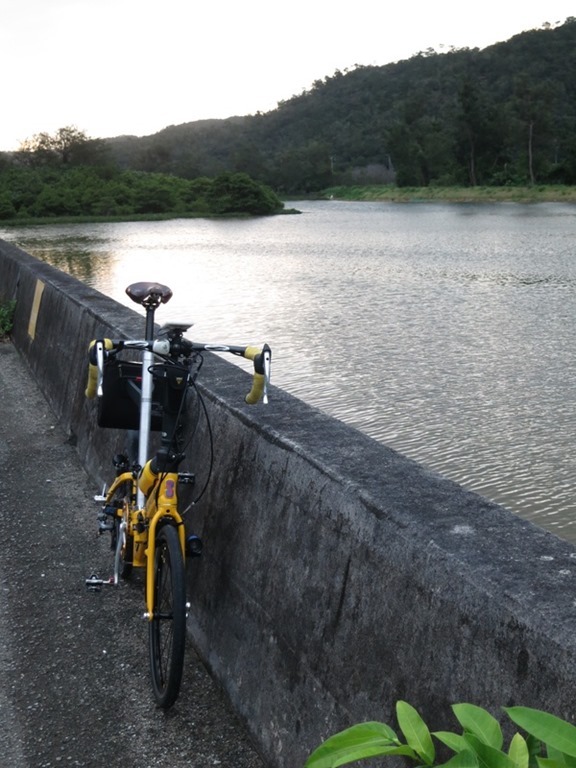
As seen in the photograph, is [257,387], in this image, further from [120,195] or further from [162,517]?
[120,195]

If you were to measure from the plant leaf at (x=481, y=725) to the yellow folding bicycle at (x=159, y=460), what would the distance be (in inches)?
75.0

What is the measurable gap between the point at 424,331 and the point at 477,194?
3035 inches

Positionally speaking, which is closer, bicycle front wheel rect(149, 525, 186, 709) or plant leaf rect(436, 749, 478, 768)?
plant leaf rect(436, 749, 478, 768)

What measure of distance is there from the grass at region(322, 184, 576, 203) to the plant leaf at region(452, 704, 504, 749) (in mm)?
77830

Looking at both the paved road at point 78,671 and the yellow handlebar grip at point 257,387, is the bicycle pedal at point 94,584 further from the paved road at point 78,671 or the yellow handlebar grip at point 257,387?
the yellow handlebar grip at point 257,387

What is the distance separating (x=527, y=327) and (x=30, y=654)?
13.1 metres

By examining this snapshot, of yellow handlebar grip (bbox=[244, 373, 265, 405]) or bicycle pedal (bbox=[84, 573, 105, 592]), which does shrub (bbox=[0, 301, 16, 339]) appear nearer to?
bicycle pedal (bbox=[84, 573, 105, 592])

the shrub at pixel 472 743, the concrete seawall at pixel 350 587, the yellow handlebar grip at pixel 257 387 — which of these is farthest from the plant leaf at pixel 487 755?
the yellow handlebar grip at pixel 257 387

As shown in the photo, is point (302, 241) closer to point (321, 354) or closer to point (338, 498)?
point (321, 354)

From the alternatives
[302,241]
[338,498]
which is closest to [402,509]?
[338,498]

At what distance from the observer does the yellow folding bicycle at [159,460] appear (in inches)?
141

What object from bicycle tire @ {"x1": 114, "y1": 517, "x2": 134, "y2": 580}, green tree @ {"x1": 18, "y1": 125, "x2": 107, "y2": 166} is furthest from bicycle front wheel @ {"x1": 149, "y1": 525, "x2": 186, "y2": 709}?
green tree @ {"x1": 18, "y1": 125, "x2": 107, "y2": 166}

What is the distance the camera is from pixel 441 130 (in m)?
132

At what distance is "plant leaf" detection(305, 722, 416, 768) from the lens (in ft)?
5.15
